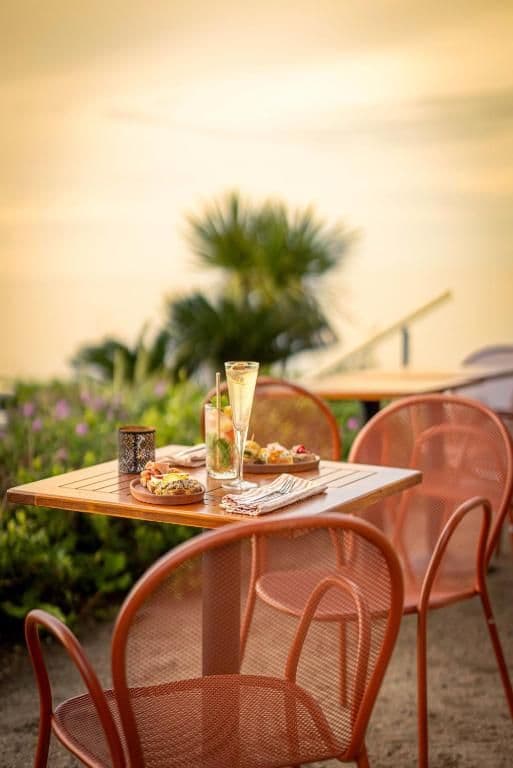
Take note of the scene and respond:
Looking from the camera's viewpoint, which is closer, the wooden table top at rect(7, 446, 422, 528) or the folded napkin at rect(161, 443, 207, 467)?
the wooden table top at rect(7, 446, 422, 528)

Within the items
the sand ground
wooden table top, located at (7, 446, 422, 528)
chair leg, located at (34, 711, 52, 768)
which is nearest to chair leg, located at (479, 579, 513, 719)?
the sand ground

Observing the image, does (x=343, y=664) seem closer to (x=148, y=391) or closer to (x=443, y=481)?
(x=443, y=481)

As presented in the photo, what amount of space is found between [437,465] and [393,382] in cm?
125

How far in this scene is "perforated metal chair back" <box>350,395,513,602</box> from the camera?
8.42 ft

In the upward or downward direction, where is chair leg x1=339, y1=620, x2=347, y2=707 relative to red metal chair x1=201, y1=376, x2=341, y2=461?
downward

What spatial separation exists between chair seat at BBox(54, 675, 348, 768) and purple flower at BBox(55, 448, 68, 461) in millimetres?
1980

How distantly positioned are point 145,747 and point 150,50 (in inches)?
288

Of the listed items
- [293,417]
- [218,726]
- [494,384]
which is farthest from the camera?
[494,384]

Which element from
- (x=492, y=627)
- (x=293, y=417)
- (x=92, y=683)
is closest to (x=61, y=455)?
(x=293, y=417)

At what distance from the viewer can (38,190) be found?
8672 mm

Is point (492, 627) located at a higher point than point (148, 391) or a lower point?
lower

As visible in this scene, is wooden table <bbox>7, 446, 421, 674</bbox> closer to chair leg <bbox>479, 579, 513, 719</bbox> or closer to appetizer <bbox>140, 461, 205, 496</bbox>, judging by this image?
appetizer <bbox>140, 461, 205, 496</bbox>

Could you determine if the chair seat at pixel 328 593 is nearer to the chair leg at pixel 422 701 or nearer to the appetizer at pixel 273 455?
the chair leg at pixel 422 701

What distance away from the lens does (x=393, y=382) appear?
398 cm
